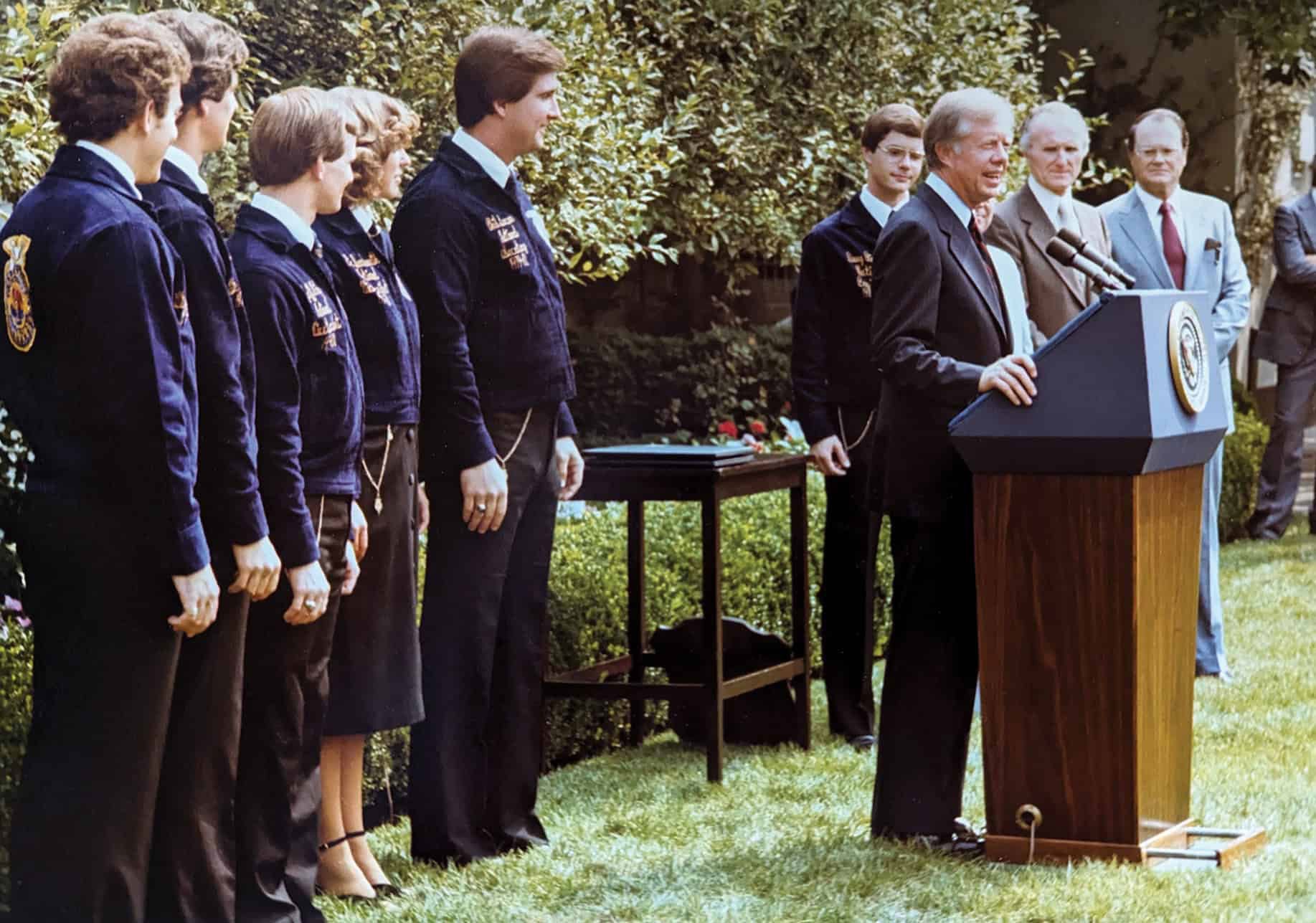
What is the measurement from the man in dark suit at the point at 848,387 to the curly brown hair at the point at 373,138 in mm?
2268

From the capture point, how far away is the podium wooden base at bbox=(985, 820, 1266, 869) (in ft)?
15.9

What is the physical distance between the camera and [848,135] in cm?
1183

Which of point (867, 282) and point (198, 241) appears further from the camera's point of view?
point (867, 282)

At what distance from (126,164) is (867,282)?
11.8 feet

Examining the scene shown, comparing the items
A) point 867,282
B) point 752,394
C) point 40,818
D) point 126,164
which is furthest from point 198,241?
point 752,394

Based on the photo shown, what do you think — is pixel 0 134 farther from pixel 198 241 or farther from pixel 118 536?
pixel 118 536

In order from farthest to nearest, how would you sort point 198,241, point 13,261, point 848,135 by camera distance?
point 848,135, point 198,241, point 13,261

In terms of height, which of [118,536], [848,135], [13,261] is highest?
[848,135]

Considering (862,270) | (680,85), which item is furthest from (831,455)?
(680,85)

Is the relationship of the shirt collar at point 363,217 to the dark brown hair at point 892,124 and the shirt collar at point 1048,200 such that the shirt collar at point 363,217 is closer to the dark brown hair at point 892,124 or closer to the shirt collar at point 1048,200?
the dark brown hair at point 892,124

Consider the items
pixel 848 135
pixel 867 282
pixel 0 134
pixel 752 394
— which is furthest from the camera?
pixel 752 394

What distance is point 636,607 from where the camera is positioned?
22.8ft

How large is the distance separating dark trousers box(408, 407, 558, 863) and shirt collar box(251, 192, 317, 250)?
848 mm

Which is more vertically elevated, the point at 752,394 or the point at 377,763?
the point at 752,394
